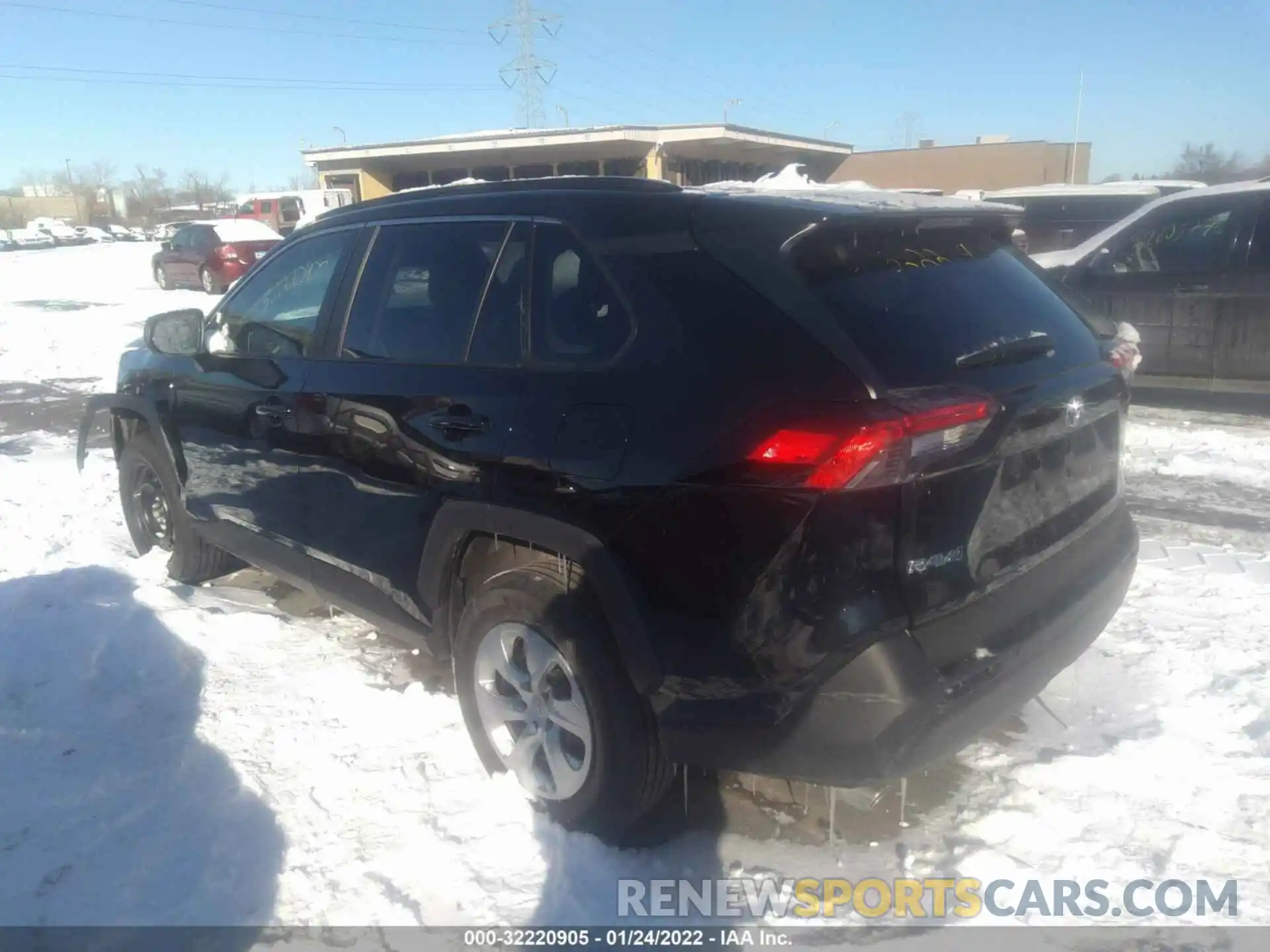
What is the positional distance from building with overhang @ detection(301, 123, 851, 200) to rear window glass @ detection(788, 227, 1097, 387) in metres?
28.8

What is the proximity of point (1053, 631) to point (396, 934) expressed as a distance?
2.03 meters

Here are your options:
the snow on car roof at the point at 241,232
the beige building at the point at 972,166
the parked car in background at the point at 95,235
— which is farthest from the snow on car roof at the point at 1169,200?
the parked car in background at the point at 95,235

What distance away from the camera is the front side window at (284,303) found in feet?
12.5

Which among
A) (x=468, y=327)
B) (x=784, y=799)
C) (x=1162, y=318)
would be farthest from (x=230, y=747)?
(x=1162, y=318)

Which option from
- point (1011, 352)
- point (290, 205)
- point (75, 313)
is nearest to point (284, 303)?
point (1011, 352)

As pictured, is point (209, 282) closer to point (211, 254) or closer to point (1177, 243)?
point (211, 254)

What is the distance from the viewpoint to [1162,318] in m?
7.93

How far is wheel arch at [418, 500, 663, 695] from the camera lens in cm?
254

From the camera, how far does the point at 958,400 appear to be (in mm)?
2348

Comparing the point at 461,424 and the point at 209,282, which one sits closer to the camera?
the point at 461,424

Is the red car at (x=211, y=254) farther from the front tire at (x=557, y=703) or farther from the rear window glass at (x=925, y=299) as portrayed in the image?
the rear window glass at (x=925, y=299)

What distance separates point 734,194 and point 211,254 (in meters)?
20.9

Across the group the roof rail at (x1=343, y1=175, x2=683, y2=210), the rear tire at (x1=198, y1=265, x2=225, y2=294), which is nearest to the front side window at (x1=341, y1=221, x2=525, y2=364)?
the roof rail at (x1=343, y1=175, x2=683, y2=210)

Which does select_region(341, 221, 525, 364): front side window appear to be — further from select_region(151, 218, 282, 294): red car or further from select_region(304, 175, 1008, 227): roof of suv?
select_region(151, 218, 282, 294): red car
